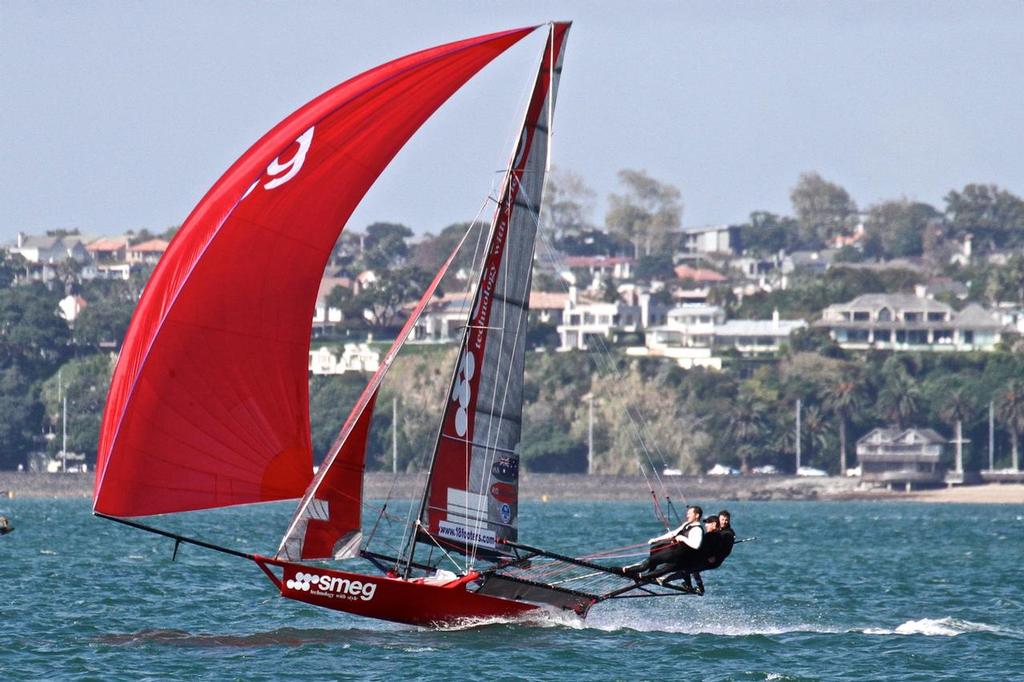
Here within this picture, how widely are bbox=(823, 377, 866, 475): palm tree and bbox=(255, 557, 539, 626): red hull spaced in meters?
97.4

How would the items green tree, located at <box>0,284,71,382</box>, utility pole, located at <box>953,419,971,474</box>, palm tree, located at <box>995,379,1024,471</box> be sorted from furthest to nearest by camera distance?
green tree, located at <box>0,284,71,382</box>
palm tree, located at <box>995,379,1024,471</box>
utility pole, located at <box>953,419,971,474</box>

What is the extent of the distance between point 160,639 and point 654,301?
472 feet

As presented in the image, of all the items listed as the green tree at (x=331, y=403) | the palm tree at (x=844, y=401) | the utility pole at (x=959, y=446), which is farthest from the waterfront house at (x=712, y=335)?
the green tree at (x=331, y=403)

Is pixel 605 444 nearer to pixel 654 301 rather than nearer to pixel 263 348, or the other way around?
pixel 654 301

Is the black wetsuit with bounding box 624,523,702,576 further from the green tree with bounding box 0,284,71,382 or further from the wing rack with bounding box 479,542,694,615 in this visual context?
the green tree with bounding box 0,284,71,382

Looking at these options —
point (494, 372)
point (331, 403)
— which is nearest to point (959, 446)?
point (331, 403)

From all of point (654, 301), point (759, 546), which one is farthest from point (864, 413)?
point (759, 546)

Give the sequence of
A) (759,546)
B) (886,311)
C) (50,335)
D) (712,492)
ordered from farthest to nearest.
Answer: (886,311), (50,335), (712,492), (759,546)

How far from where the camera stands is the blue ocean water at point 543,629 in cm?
2252

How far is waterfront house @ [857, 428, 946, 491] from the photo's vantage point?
4439 inches

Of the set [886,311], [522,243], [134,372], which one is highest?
[886,311]

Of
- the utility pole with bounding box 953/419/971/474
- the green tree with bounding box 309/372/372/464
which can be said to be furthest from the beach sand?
the green tree with bounding box 309/372/372/464

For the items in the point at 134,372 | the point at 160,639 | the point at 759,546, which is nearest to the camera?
the point at 134,372

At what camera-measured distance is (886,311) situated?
147 metres
